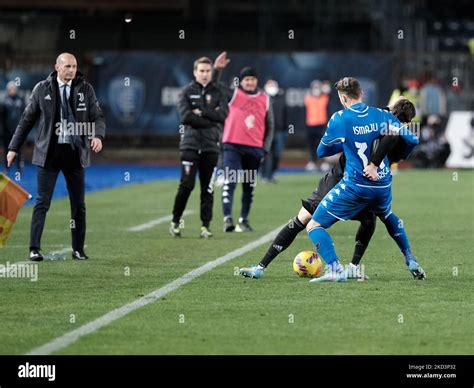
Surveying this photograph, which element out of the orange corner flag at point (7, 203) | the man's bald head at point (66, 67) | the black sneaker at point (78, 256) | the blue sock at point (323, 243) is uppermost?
the man's bald head at point (66, 67)

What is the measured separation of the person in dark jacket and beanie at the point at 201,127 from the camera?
1669 cm

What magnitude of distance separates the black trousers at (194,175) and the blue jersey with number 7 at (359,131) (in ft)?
17.0

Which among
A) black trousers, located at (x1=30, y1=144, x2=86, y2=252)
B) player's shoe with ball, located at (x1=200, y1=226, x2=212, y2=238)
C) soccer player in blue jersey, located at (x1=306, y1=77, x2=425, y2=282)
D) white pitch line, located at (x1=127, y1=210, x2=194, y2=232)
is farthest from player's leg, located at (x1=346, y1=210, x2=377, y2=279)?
white pitch line, located at (x1=127, y1=210, x2=194, y2=232)

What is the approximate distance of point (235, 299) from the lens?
1101 cm

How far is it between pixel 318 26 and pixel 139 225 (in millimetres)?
22679

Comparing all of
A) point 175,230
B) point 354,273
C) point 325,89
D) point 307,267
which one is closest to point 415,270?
point 354,273

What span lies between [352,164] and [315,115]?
21924mm

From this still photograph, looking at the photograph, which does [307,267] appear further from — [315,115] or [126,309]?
[315,115]

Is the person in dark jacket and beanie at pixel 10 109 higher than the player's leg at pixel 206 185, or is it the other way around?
the person in dark jacket and beanie at pixel 10 109

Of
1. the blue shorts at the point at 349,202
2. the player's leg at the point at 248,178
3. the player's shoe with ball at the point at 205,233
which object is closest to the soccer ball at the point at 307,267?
the blue shorts at the point at 349,202

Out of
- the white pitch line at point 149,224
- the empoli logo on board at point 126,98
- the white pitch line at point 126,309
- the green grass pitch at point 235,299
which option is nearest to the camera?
the white pitch line at point 126,309

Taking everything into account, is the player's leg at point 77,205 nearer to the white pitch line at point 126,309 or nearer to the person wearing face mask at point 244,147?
the white pitch line at point 126,309
